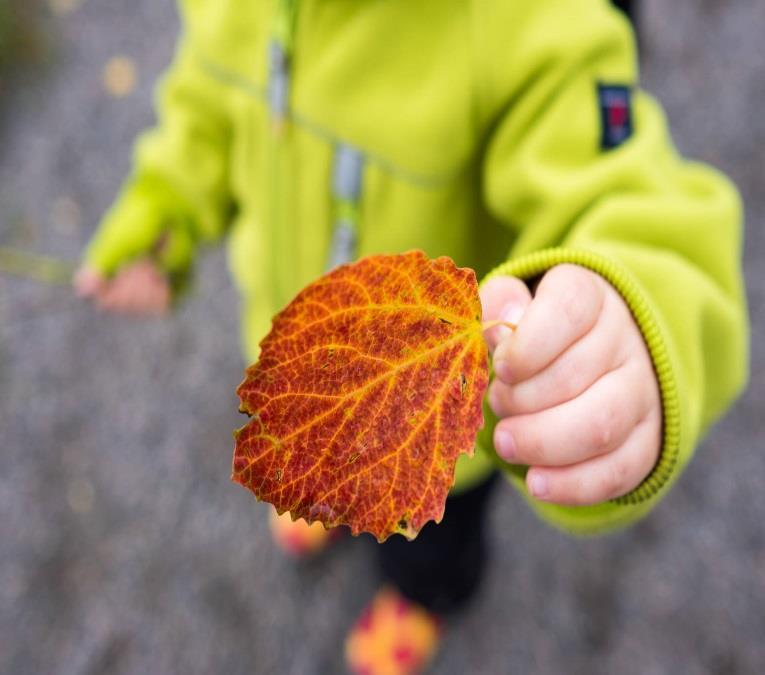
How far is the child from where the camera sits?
0.36 m

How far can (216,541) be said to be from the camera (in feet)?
3.47

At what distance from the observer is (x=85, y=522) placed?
3.54 ft

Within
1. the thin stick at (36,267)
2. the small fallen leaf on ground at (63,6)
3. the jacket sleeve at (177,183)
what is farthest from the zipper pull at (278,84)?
the small fallen leaf on ground at (63,6)

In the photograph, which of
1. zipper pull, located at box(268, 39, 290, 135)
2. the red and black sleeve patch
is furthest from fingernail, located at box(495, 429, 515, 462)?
zipper pull, located at box(268, 39, 290, 135)

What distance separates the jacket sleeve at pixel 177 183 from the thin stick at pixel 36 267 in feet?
1.70

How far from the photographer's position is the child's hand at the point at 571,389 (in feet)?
1.10

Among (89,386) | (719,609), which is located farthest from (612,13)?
(89,386)

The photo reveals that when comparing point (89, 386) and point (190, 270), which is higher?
point (190, 270)

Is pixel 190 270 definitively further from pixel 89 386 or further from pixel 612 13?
pixel 612 13

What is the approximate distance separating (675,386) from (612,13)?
1.14 ft

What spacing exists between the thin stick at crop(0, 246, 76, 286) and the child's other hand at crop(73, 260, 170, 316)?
0.53 meters

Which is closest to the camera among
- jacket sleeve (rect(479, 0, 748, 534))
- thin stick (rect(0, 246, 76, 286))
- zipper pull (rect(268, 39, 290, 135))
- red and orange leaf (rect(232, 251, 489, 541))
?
red and orange leaf (rect(232, 251, 489, 541))

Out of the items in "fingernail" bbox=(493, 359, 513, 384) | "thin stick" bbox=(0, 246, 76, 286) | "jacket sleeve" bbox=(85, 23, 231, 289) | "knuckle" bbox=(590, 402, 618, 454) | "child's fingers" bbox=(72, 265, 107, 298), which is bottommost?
"thin stick" bbox=(0, 246, 76, 286)

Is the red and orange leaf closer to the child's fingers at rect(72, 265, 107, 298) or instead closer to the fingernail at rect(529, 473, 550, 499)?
the fingernail at rect(529, 473, 550, 499)
